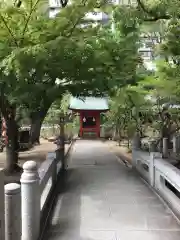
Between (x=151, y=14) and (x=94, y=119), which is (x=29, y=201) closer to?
(x=151, y=14)

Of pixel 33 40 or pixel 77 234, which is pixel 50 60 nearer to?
pixel 33 40

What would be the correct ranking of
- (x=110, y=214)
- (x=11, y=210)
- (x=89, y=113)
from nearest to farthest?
(x=11, y=210) → (x=110, y=214) → (x=89, y=113)

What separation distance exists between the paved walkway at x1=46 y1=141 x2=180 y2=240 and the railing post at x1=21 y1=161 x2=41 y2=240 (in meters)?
0.59

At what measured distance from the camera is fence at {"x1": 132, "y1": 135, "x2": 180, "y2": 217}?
653 centimetres

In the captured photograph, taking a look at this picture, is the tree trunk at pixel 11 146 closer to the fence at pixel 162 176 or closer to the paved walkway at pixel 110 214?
the paved walkway at pixel 110 214

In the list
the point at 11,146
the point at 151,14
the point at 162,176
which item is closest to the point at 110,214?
the point at 162,176

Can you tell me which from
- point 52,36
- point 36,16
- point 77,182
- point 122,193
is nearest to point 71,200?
point 122,193

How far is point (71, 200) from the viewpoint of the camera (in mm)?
7523

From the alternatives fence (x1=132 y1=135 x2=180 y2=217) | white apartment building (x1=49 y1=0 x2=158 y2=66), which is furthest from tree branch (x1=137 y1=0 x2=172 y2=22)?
fence (x1=132 y1=135 x2=180 y2=217)

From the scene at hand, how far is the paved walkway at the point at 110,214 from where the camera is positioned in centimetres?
534

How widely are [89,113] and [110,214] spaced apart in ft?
90.3

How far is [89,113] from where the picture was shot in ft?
111

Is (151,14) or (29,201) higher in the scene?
(151,14)

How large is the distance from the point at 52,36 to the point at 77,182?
4406mm
